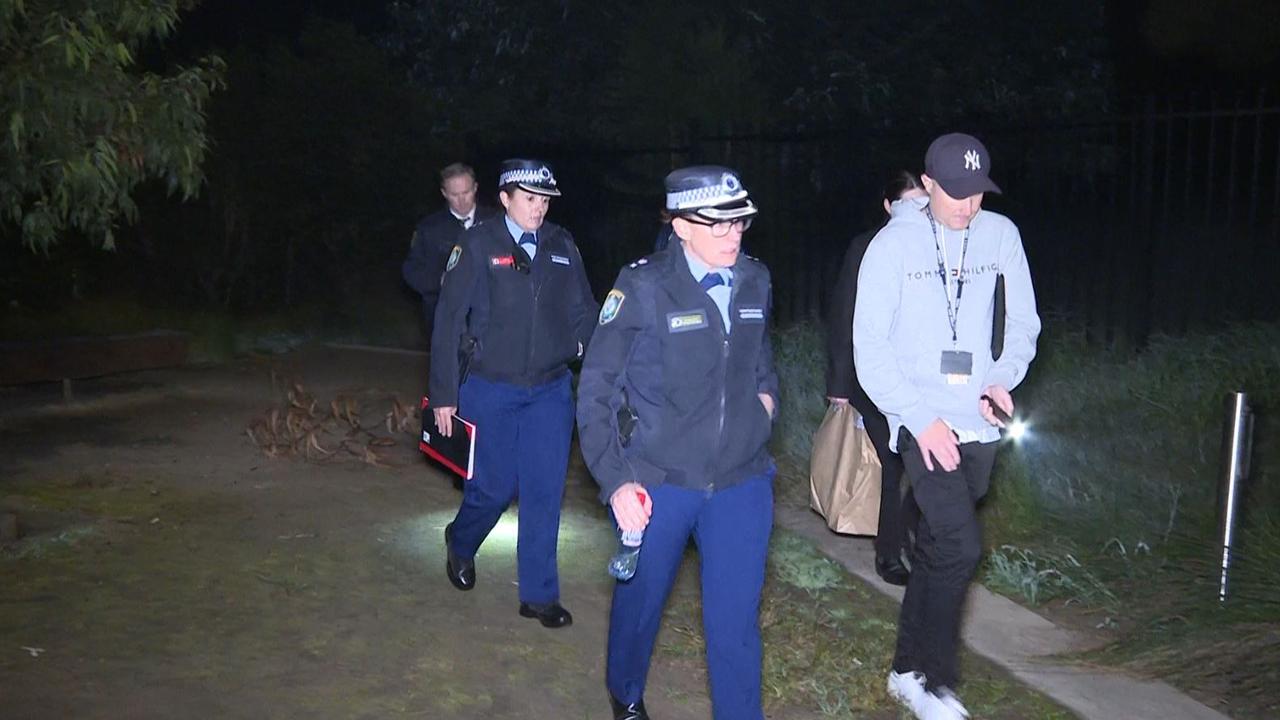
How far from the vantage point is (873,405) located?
6.58 m

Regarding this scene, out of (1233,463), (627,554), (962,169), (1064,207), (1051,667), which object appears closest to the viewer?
(627,554)

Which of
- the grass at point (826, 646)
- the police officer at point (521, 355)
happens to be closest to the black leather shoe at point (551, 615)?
the police officer at point (521, 355)

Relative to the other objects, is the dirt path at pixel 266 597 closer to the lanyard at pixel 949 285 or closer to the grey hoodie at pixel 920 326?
the grey hoodie at pixel 920 326

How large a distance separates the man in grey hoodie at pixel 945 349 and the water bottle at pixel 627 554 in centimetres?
100

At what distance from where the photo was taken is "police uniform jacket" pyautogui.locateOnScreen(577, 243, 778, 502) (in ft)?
14.8

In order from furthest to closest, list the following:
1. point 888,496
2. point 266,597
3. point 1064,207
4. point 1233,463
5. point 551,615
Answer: point 1064,207, point 888,496, point 266,597, point 551,615, point 1233,463

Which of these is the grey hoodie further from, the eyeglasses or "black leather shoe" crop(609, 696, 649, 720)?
"black leather shoe" crop(609, 696, 649, 720)

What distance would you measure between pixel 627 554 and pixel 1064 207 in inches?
284

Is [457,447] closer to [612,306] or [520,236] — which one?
[520,236]

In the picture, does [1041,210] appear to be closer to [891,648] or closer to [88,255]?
[891,648]

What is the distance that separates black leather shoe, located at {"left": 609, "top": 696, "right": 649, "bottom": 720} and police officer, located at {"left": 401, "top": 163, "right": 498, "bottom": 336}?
3715 millimetres

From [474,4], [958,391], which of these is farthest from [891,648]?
[474,4]

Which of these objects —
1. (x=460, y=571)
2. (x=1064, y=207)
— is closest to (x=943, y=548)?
(x=460, y=571)

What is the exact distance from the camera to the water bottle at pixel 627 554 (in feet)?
14.6
